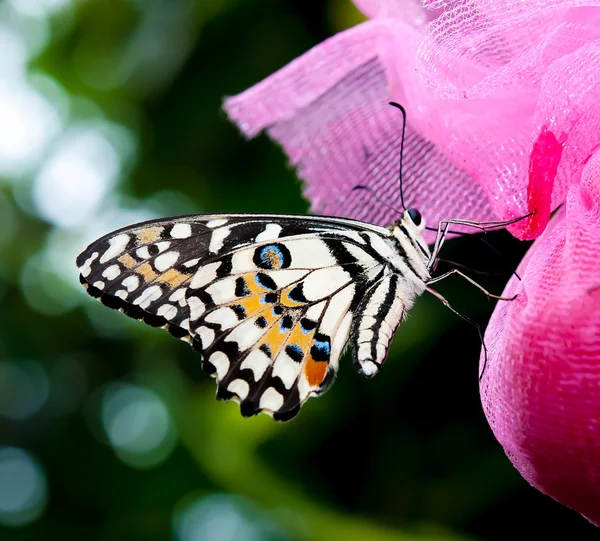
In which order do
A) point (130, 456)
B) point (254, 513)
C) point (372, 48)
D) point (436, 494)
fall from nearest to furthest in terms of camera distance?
1. point (372, 48)
2. point (436, 494)
3. point (254, 513)
4. point (130, 456)

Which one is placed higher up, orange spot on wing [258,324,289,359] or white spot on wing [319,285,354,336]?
orange spot on wing [258,324,289,359]

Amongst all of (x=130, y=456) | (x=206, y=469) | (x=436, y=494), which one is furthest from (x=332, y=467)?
(x=130, y=456)

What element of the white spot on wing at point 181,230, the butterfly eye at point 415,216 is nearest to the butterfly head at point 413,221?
the butterfly eye at point 415,216

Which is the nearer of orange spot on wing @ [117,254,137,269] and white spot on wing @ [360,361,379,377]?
white spot on wing @ [360,361,379,377]

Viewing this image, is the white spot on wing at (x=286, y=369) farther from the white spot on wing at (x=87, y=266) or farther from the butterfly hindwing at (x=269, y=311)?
the white spot on wing at (x=87, y=266)

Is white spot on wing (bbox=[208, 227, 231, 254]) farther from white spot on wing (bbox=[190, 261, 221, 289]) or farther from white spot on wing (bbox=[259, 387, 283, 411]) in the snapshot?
white spot on wing (bbox=[259, 387, 283, 411])

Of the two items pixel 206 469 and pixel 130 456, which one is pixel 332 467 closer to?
pixel 206 469

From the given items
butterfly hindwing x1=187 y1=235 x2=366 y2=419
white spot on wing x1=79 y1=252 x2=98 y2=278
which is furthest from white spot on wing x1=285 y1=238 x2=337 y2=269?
white spot on wing x1=79 y1=252 x2=98 y2=278
